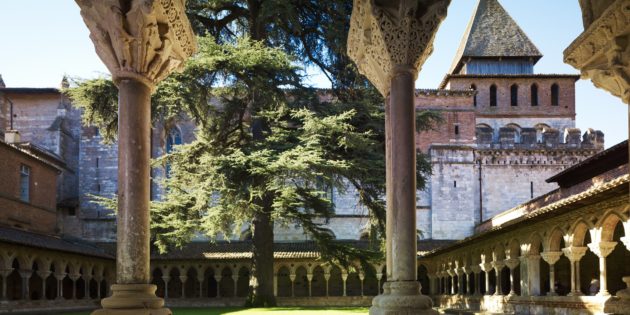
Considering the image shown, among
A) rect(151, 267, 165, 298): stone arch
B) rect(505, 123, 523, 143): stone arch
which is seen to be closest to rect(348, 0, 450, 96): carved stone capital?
rect(151, 267, 165, 298): stone arch

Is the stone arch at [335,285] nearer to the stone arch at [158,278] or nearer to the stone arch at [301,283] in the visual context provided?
the stone arch at [301,283]

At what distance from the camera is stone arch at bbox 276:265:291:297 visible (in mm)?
31250

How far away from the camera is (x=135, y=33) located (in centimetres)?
612

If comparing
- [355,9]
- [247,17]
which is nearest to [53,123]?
[247,17]

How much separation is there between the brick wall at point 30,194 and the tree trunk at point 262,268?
30.3ft

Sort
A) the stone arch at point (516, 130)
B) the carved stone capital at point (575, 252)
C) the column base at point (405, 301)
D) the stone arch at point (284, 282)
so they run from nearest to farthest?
the column base at point (405, 301), the carved stone capital at point (575, 252), the stone arch at point (284, 282), the stone arch at point (516, 130)

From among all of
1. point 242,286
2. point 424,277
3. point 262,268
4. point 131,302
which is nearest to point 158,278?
point 242,286

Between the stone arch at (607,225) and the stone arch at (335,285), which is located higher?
the stone arch at (607,225)

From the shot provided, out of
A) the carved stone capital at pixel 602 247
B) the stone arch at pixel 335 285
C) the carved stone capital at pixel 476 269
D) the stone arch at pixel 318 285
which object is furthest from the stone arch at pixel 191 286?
the carved stone capital at pixel 602 247

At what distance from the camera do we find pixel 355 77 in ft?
63.9

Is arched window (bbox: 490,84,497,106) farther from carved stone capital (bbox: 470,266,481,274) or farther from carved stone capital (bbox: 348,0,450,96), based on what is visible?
carved stone capital (bbox: 348,0,450,96)

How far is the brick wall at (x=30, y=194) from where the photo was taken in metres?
24.7

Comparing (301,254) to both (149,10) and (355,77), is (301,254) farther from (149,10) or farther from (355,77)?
(149,10)

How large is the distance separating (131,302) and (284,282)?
2589 centimetres
